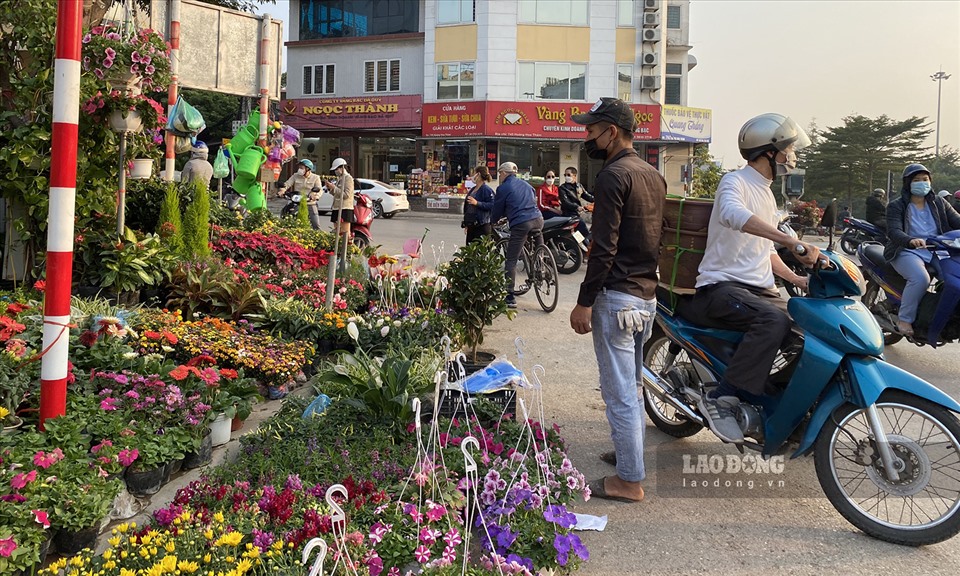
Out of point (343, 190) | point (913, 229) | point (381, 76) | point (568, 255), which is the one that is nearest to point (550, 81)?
point (381, 76)

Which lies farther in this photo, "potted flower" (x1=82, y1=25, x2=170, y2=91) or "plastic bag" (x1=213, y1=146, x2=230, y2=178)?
"plastic bag" (x1=213, y1=146, x2=230, y2=178)

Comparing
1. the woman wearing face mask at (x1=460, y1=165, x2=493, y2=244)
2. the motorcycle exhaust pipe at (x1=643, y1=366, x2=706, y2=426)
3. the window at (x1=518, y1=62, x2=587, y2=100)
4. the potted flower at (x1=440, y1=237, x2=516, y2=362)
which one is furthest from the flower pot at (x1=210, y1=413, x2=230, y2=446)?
the window at (x1=518, y1=62, x2=587, y2=100)

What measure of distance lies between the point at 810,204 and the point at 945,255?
61.5 ft

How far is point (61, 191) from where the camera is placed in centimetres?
328

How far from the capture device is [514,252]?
32.7 feet

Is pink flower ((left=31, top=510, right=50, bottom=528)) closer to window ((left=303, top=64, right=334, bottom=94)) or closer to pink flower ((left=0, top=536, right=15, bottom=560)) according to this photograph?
pink flower ((left=0, top=536, right=15, bottom=560))

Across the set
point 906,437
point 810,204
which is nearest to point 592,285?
point 906,437

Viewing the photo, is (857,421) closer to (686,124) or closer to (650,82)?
(650,82)

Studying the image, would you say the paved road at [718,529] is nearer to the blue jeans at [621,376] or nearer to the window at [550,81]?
the blue jeans at [621,376]

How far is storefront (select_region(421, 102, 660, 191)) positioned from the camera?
32.9 meters

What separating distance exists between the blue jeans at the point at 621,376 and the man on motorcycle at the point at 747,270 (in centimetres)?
44

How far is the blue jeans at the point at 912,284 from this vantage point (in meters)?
7.17

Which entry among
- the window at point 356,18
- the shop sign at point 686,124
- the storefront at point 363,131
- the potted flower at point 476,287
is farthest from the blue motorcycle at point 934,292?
the window at point 356,18

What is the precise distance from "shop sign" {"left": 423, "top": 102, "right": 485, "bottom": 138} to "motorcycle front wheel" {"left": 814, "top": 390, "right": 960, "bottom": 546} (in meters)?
30.0
